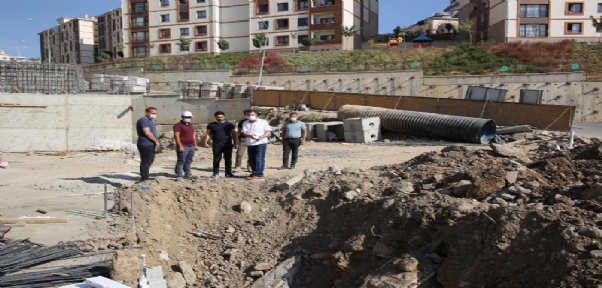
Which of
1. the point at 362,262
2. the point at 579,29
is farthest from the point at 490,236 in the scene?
the point at 579,29

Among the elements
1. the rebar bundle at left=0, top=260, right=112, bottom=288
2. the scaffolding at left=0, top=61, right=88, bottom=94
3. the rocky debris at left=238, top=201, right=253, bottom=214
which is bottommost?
the rebar bundle at left=0, top=260, right=112, bottom=288

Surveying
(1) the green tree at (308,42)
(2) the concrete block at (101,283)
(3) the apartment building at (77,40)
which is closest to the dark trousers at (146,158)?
(2) the concrete block at (101,283)

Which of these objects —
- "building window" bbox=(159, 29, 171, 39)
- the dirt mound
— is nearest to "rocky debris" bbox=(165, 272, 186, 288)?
the dirt mound

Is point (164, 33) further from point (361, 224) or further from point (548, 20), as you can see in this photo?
point (361, 224)

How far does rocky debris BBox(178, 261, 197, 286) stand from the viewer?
6.55 metres

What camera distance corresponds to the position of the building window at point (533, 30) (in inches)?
1934

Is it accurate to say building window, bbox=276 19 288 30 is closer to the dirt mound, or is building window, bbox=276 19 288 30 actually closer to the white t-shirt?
the white t-shirt

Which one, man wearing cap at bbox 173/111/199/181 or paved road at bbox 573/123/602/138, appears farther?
paved road at bbox 573/123/602/138

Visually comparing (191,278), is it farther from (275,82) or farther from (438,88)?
(275,82)

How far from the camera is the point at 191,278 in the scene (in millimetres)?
6617

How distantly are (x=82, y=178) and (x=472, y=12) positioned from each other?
5637 cm

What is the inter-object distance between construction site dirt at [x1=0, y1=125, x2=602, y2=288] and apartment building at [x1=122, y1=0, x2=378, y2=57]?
47.6 m

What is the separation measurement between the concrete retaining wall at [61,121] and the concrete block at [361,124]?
8.74 metres

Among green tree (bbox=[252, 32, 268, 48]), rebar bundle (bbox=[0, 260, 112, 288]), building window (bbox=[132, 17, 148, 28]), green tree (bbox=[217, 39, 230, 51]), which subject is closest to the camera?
rebar bundle (bbox=[0, 260, 112, 288])
